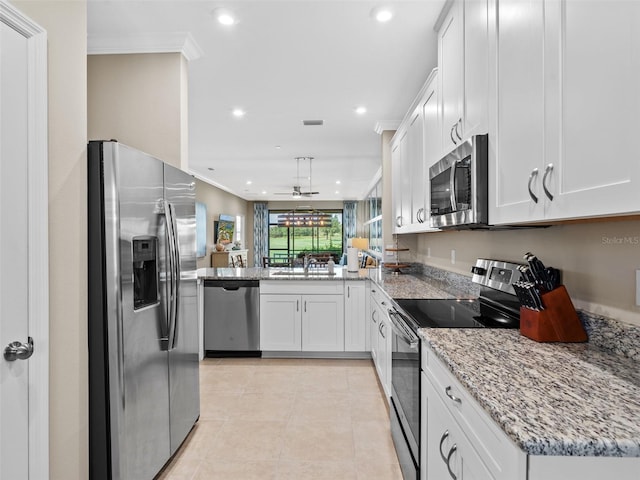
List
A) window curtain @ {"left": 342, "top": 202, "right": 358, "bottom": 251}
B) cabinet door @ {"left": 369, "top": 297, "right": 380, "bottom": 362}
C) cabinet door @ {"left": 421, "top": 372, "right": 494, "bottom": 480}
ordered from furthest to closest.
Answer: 1. window curtain @ {"left": 342, "top": 202, "right": 358, "bottom": 251}
2. cabinet door @ {"left": 369, "top": 297, "right": 380, "bottom": 362}
3. cabinet door @ {"left": 421, "top": 372, "right": 494, "bottom": 480}

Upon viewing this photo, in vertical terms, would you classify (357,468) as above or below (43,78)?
below

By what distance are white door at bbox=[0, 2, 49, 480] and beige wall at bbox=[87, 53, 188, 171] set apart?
1.22 meters

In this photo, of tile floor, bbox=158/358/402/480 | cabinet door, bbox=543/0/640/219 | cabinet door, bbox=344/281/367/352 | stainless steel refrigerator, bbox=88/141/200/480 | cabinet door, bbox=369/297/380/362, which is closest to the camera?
cabinet door, bbox=543/0/640/219

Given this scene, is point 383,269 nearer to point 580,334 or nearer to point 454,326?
point 454,326

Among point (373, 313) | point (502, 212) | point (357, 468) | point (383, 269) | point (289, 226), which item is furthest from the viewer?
point (289, 226)

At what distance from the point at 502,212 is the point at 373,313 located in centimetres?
225

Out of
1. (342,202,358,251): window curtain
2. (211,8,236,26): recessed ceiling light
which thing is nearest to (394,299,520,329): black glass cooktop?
(211,8,236,26): recessed ceiling light

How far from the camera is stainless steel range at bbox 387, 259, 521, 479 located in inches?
66.7

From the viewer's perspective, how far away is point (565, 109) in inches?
42.7

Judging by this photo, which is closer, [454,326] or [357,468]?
[454,326]

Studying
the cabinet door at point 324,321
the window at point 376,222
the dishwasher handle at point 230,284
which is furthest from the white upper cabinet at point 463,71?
the window at point 376,222

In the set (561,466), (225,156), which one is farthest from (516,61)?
(225,156)

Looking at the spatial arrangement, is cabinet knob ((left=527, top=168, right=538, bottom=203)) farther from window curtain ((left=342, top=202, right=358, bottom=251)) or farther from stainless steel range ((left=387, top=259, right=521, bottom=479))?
window curtain ((left=342, top=202, right=358, bottom=251))

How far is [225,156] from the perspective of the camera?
6094 mm
